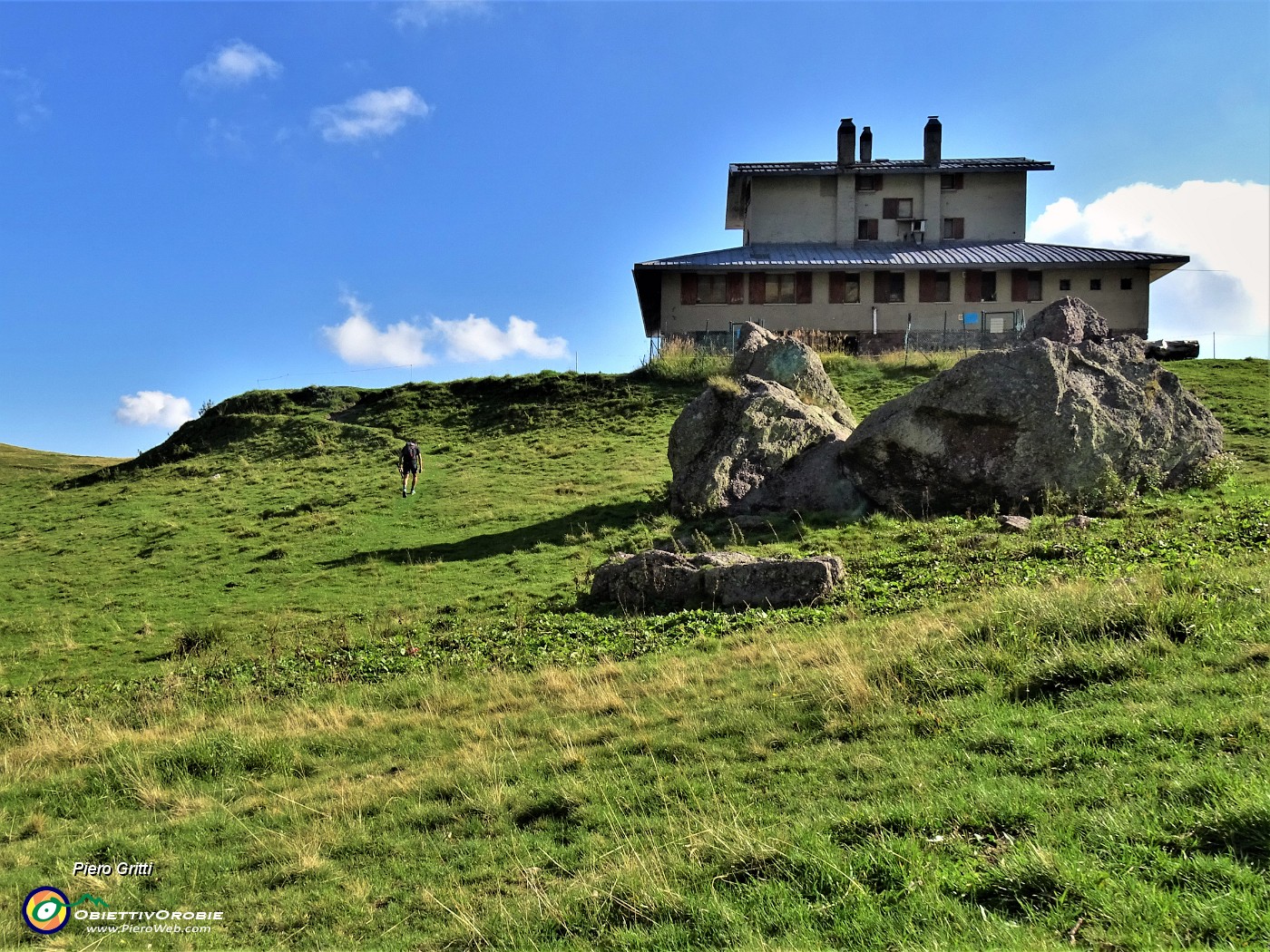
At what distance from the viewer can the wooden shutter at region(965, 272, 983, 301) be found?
51.5m

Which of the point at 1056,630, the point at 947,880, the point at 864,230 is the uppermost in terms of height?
the point at 864,230

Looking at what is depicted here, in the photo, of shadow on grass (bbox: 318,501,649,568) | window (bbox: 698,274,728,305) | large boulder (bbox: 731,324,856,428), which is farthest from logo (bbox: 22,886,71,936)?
window (bbox: 698,274,728,305)

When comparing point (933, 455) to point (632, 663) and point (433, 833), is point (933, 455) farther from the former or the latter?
point (433, 833)

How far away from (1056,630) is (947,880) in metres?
5.24

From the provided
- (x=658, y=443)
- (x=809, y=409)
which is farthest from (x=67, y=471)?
(x=809, y=409)

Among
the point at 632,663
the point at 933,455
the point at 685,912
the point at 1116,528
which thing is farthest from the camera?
the point at 933,455

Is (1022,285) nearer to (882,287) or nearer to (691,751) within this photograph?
(882,287)

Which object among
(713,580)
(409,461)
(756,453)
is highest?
(756,453)

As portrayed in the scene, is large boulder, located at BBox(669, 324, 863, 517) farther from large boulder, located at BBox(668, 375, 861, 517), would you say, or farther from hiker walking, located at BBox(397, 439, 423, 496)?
hiker walking, located at BBox(397, 439, 423, 496)

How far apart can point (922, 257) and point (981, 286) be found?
3896mm

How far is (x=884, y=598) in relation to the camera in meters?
13.2

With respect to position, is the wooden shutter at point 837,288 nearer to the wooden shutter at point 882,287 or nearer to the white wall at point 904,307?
the white wall at point 904,307

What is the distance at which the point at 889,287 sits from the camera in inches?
2051

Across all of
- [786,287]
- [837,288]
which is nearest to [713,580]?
[786,287]
